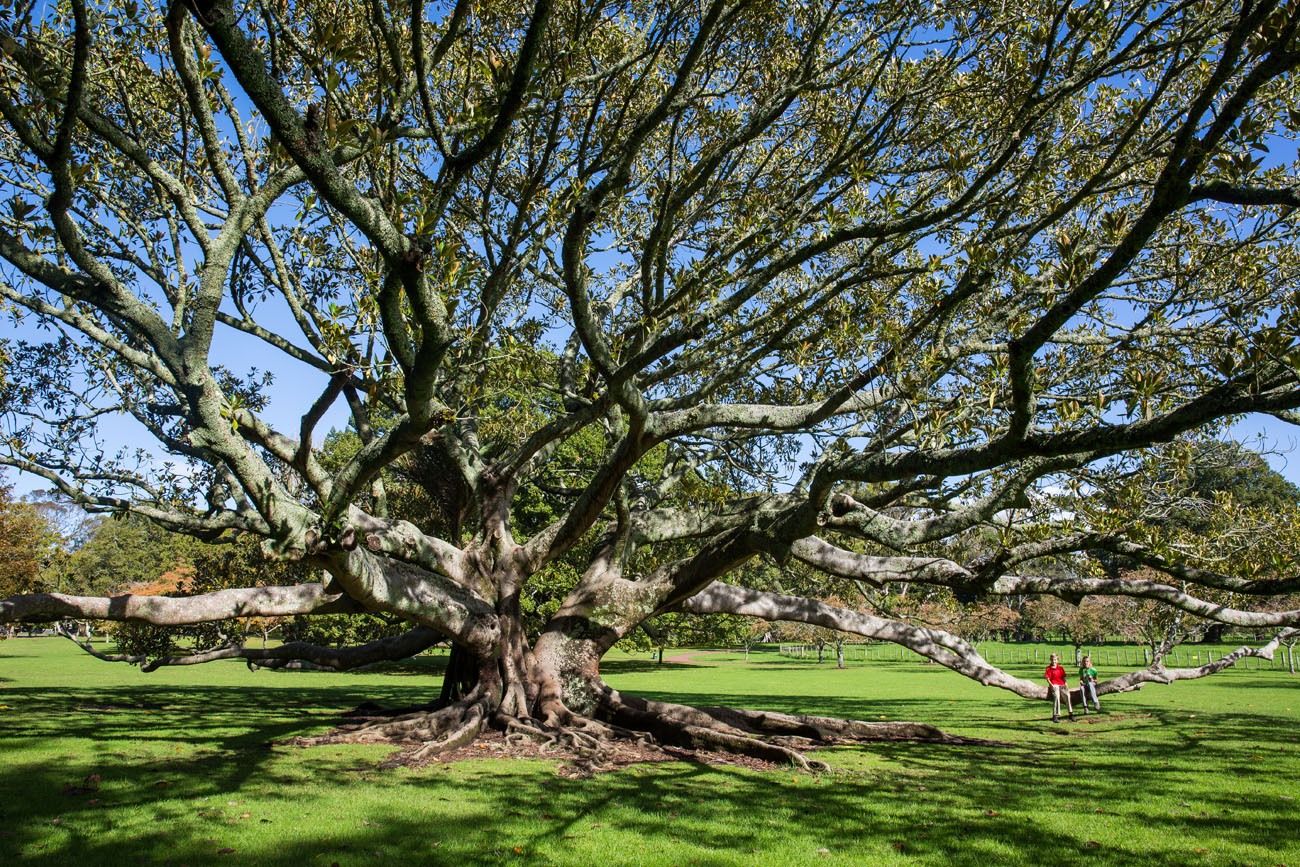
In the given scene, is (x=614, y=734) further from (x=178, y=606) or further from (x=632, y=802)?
(x=178, y=606)

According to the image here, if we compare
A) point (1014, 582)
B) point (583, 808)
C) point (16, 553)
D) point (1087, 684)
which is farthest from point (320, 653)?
point (16, 553)

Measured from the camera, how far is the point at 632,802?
27.2 ft

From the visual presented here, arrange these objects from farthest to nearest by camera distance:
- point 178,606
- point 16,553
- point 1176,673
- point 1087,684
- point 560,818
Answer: point 16,553 → point 1087,684 → point 1176,673 → point 178,606 → point 560,818

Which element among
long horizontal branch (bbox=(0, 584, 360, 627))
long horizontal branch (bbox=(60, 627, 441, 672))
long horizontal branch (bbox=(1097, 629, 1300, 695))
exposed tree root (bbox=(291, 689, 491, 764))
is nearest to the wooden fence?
long horizontal branch (bbox=(1097, 629, 1300, 695))

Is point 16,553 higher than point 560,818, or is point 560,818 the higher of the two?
point 16,553

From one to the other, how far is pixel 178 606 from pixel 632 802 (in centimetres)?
596

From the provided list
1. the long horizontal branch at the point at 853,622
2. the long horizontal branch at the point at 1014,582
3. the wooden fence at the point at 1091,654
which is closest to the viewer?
the long horizontal branch at the point at 1014,582

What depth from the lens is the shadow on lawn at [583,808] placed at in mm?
6422

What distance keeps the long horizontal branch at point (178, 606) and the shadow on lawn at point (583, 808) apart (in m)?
1.69

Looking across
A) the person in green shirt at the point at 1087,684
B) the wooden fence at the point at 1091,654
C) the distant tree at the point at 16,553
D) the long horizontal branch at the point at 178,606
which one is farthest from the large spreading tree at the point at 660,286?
the wooden fence at the point at 1091,654

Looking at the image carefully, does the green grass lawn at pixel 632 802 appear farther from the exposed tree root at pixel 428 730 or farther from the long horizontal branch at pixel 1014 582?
the long horizontal branch at pixel 1014 582

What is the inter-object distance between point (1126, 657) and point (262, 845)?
191ft

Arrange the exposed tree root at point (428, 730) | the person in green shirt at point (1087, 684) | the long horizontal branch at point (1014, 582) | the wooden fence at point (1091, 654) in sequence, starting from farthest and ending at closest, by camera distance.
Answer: the wooden fence at point (1091, 654) < the person in green shirt at point (1087, 684) < the exposed tree root at point (428, 730) < the long horizontal branch at point (1014, 582)

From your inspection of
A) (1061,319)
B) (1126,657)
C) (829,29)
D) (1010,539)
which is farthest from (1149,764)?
(1126,657)
